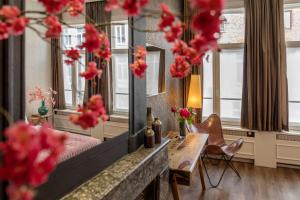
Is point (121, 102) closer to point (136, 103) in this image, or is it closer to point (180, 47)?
point (136, 103)

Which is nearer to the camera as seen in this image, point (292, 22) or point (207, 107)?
point (292, 22)

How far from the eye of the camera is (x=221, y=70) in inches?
189

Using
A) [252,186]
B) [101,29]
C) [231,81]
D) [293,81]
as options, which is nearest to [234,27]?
[231,81]

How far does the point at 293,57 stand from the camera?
4.37 metres

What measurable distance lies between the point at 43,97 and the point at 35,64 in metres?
0.18

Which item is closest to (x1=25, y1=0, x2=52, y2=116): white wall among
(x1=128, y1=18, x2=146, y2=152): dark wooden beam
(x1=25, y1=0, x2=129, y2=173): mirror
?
(x1=25, y1=0, x2=129, y2=173): mirror

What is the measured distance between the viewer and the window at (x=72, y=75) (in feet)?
4.05

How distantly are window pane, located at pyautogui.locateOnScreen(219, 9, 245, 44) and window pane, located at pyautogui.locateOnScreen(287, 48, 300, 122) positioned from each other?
849mm

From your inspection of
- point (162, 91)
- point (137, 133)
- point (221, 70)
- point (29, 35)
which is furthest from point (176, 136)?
point (29, 35)

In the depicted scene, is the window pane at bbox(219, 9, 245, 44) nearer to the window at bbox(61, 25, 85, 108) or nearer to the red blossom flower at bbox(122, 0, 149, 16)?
the window at bbox(61, 25, 85, 108)

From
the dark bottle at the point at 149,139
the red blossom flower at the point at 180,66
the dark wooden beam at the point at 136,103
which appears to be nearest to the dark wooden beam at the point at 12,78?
the red blossom flower at the point at 180,66

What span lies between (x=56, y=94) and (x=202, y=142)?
2.28 metres

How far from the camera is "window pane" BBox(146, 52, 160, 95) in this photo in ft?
9.84

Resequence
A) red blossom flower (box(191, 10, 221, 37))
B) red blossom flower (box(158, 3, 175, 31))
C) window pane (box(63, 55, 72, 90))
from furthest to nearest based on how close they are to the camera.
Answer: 1. window pane (box(63, 55, 72, 90))
2. red blossom flower (box(158, 3, 175, 31))
3. red blossom flower (box(191, 10, 221, 37))
